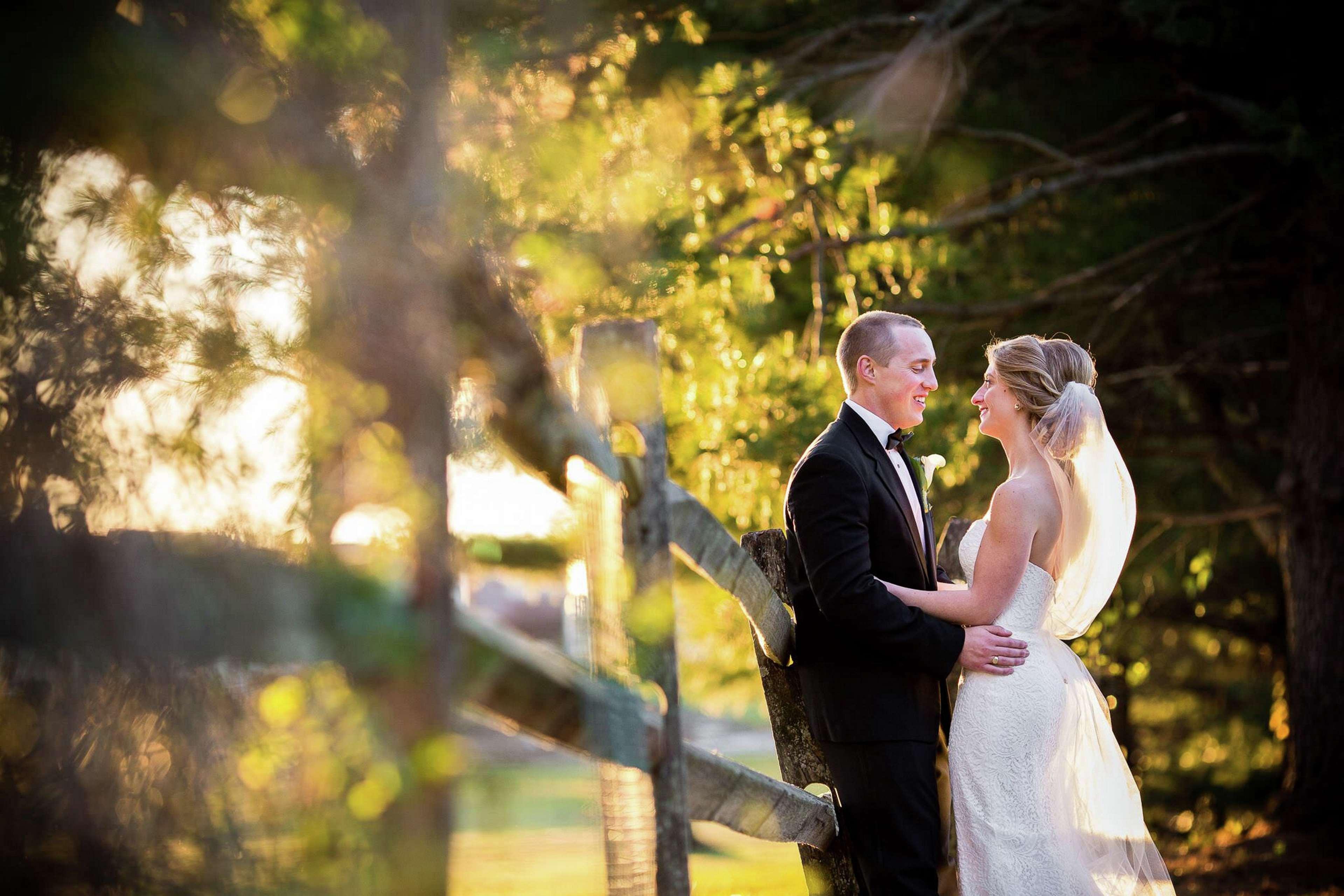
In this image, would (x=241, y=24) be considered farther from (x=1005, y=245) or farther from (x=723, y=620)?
(x=1005, y=245)

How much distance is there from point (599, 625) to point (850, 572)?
1.44 m

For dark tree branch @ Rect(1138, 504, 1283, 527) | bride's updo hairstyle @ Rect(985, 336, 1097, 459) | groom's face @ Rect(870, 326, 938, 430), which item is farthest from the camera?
dark tree branch @ Rect(1138, 504, 1283, 527)

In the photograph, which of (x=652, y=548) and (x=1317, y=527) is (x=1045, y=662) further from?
(x=1317, y=527)

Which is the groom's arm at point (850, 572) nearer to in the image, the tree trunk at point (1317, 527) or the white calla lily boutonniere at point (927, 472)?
the white calla lily boutonniere at point (927, 472)

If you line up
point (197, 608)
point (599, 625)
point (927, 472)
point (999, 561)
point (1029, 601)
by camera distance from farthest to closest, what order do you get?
point (927, 472) → point (1029, 601) → point (999, 561) → point (599, 625) → point (197, 608)

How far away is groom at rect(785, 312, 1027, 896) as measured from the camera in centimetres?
308

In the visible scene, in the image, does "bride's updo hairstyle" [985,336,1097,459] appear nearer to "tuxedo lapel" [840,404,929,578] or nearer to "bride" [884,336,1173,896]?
"bride" [884,336,1173,896]

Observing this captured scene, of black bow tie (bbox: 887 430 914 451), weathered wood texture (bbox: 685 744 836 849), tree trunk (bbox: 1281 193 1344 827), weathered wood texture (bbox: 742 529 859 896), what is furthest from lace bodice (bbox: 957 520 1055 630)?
tree trunk (bbox: 1281 193 1344 827)

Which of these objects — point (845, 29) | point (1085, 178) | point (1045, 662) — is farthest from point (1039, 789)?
point (845, 29)

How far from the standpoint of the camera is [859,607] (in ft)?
10.0

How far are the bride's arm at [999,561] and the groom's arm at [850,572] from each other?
133 millimetres

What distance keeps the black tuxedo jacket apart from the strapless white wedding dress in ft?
0.64

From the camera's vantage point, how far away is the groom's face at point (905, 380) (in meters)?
3.53

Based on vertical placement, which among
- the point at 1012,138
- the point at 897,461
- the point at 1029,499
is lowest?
the point at 1029,499
